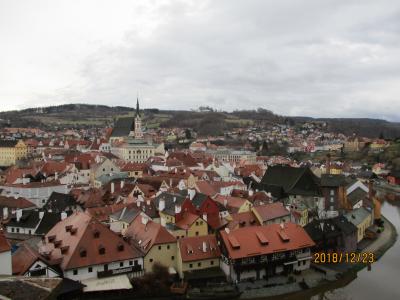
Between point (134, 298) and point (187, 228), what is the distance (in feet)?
22.5

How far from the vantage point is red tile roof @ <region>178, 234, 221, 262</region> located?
2697 cm

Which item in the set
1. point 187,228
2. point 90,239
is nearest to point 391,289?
point 187,228

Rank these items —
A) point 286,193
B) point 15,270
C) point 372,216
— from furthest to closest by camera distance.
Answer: point 286,193
point 372,216
point 15,270

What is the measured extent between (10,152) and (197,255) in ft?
247

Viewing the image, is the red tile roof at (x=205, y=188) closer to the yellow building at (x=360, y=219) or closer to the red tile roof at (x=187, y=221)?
the red tile roof at (x=187, y=221)

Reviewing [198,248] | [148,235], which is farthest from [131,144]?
[198,248]

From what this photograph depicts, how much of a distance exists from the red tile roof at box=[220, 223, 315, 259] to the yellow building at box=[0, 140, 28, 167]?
7364cm

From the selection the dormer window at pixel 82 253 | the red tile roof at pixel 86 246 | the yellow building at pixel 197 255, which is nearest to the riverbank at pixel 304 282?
the yellow building at pixel 197 255

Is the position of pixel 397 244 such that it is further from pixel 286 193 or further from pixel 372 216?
A: pixel 286 193

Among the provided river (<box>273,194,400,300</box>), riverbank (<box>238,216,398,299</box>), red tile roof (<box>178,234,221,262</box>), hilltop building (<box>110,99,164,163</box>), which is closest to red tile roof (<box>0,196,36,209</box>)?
red tile roof (<box>178,234,221,262</box>)

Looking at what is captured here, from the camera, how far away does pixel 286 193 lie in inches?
1873

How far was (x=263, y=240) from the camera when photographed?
2777 cm
